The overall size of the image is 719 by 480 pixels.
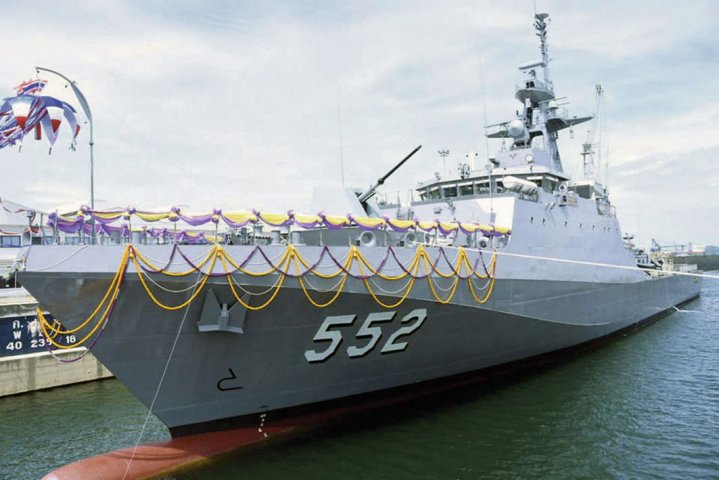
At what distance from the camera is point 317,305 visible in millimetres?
7527

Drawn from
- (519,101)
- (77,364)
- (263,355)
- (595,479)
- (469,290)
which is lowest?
(595,479)

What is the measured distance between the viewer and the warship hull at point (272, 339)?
21.5ft

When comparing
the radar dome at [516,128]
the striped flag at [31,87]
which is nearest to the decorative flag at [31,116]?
the striped flag at [31,87]

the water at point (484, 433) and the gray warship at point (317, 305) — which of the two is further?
the water at point (484, 433)

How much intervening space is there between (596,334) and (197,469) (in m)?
11.7

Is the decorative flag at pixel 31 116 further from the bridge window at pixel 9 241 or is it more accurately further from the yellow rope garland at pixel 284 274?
the bridge window at pixel 9 241

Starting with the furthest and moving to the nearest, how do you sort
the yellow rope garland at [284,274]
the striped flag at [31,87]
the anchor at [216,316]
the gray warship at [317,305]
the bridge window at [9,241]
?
the bridge window at [9,241]
the striped flag at [31,87]
the anchor at [216,316]
the gray warship at [317,305]
the yellow rope garland at [284,274]

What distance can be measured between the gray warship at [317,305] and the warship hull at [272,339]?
2cm

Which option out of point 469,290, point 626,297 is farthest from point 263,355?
point 626,297

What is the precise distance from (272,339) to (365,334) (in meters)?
1.62

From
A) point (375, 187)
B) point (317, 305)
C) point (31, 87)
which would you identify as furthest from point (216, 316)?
point (31, 87)

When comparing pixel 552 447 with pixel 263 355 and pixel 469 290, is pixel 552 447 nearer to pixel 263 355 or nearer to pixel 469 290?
pixel 469 290

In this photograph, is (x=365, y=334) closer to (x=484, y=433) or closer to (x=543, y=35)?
(x=484, y=433)

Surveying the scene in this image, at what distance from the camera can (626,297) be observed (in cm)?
1566
